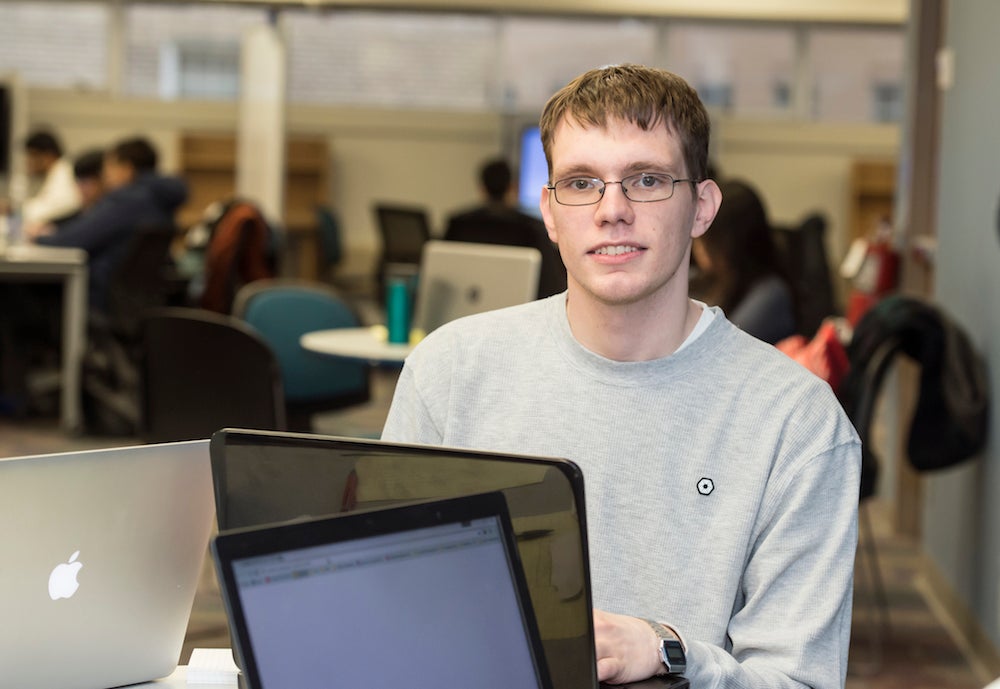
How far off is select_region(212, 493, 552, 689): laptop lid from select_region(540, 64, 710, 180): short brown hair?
1.73 ft

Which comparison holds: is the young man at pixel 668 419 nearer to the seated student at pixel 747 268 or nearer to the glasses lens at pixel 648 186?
the glasses lens at pixel 648 186

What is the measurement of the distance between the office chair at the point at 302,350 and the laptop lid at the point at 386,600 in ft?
9.93

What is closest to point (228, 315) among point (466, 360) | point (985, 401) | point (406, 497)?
point (985, 401)

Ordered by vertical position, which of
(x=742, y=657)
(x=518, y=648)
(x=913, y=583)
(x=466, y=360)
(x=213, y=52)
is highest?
(x=213, y=52)

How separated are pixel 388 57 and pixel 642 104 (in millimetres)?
10343

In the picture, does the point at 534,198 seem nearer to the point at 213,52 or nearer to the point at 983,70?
the point at 213,52

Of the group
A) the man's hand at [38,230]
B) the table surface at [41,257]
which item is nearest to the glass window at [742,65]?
the man's hand at [38,230]

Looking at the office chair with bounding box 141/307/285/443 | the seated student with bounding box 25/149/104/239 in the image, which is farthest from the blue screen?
the office chair with bounding box 141/307/285/443

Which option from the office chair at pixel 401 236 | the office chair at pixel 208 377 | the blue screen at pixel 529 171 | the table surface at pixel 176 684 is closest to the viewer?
the table surface at pixel 176 684

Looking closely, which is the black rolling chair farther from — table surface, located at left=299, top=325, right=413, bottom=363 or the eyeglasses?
the eyeglasses

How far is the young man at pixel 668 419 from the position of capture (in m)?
1.32

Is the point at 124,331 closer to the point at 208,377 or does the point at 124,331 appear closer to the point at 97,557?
the point at 208,377

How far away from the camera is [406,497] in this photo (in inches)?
41.3

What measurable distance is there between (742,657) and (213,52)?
1060cm
